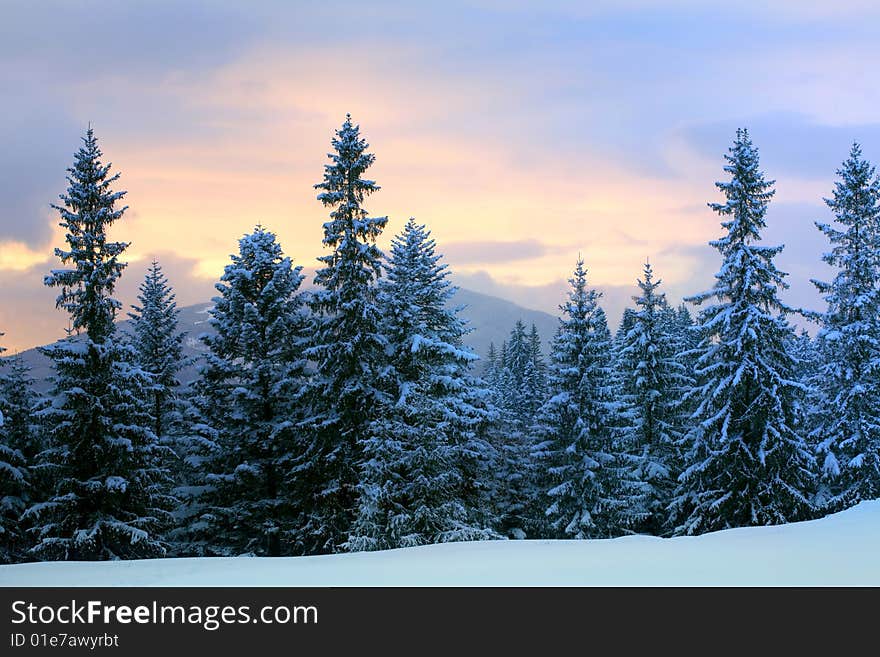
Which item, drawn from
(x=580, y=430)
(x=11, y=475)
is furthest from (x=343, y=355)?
(x=11, y=475)

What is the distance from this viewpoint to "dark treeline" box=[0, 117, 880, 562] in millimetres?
25094

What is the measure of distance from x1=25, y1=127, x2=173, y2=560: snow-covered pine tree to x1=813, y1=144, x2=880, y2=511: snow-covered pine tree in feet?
86.4

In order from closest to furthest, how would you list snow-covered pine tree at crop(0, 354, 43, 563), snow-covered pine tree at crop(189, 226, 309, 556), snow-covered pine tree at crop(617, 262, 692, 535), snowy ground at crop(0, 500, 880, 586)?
1. snowy ground at crop(0, 500, 880, 586)
2. snow-covered pine tree at crop(189, 226, 309, 556)
3. snow-covered pine tree at crop(0, 354, 43, 563)
4. snow-covered pine tree at crop(617, 262, 692, 535)

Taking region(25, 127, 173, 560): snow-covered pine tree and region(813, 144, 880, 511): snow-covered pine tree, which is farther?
region(813, 144, 880, 511): snow-covered pine tree

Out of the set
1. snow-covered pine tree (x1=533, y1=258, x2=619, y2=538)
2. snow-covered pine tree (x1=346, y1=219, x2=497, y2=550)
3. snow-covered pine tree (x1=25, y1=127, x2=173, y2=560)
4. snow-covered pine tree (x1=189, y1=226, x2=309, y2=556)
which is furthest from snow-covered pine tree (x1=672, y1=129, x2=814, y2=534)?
snow-covered pine tree (x1=25, y1=127, x2=173, y2=560)

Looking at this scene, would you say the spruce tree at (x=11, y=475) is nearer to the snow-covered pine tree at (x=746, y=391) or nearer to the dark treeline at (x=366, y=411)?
the dark treeline at (x=366, y=411)

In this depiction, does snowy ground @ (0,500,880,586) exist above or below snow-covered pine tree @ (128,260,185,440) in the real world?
below

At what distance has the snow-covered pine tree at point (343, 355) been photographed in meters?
26.1

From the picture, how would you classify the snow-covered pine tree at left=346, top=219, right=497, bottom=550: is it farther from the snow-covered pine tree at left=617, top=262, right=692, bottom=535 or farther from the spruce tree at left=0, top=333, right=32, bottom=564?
the spruce tree at left=0, top=333, right=32, bottom=564

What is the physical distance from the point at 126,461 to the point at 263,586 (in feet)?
62.9

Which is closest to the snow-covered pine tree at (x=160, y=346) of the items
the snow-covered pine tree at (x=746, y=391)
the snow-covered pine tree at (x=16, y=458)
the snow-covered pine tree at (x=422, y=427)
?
the snow-covered pine tree at (x=16, y=458)

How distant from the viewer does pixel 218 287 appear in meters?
29.5

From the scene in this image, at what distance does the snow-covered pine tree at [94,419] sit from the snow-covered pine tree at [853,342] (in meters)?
26.3

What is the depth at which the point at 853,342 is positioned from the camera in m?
28.9
